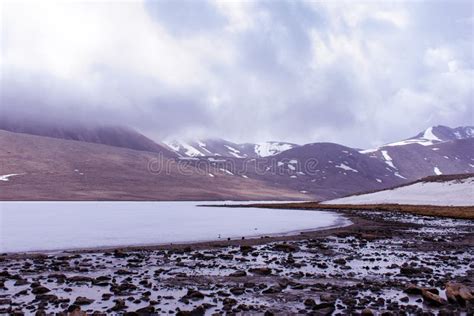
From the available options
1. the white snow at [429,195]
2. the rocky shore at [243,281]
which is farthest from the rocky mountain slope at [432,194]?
the rocky shore at [243,281]

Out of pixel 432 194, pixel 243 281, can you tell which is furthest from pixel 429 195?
pixel 243 281

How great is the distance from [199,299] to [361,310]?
220 inches

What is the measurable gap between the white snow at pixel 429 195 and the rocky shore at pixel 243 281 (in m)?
93.4

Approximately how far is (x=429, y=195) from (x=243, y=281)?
12385cm

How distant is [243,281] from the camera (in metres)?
20.0

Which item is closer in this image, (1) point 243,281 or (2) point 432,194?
(1) point 243,281

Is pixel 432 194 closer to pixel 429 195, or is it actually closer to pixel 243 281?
pixel 429 195

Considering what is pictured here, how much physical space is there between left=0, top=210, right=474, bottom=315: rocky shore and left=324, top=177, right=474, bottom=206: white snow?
306 feet

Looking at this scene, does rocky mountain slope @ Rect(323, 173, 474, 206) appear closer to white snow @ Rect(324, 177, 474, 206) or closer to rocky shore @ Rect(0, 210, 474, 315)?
white snow @ Rect(324, 177, 474, 206)

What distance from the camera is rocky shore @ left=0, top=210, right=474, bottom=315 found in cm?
1523

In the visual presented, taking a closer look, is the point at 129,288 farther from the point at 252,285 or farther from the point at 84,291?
the point at 252,285

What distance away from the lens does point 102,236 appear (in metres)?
41.5

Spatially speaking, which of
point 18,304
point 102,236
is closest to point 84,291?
point 18,304

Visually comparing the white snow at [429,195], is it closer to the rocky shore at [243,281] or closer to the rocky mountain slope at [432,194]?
the rocky mountain slope at [432,194]
